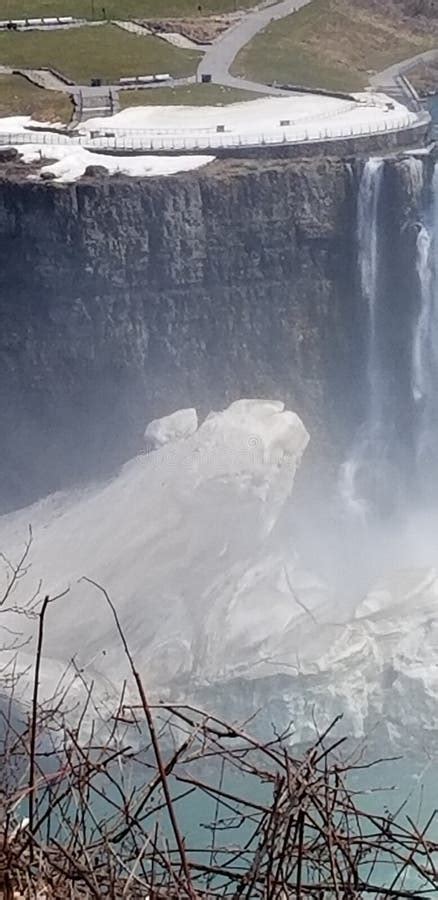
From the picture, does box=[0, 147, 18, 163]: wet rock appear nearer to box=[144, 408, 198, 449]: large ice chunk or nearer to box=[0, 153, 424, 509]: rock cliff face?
box=[0, 153, 424, 509]: rock cliff face

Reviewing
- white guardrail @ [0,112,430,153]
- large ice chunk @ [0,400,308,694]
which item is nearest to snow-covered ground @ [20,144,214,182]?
white guardrail @ [0,112,430,153]

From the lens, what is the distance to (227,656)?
2630 cm

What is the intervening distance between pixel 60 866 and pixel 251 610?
23.0 m

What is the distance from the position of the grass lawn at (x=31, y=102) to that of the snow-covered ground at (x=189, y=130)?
81 cm

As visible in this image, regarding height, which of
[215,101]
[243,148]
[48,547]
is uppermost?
[215,101]

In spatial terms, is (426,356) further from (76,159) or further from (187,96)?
(187,96)

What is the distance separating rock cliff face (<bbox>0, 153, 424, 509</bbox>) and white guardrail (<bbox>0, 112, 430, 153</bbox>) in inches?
65.6

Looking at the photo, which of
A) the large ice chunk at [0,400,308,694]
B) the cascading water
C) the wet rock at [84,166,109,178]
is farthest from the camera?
the cascading water

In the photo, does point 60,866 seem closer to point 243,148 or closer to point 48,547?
point 48,547

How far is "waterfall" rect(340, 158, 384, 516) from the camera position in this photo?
105ft

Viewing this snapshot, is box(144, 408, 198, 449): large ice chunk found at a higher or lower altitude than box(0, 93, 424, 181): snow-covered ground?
lower

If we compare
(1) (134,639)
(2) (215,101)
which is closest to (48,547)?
(1) (134,639)

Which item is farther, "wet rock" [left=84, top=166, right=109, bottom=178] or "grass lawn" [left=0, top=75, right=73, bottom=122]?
"grass lawn" [left=0, top=75, right=73, bottom=122]

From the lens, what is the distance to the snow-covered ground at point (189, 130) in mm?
32219
